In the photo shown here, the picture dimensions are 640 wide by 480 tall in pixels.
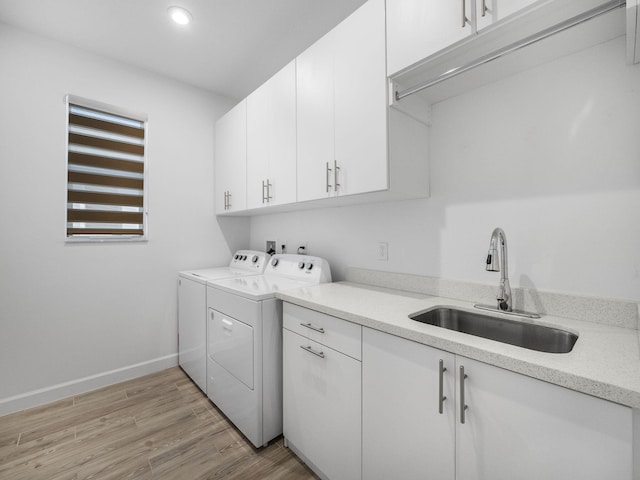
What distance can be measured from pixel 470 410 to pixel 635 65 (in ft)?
4.37

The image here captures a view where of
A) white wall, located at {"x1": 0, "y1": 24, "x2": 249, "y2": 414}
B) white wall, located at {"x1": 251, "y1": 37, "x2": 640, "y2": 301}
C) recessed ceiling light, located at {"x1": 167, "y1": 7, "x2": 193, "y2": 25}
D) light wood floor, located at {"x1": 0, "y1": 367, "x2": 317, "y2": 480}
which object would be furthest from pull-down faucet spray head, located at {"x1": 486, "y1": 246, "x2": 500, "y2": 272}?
white wall, located at {"x1": 0, "y1": 24, "x2": 249, "y2": 414}

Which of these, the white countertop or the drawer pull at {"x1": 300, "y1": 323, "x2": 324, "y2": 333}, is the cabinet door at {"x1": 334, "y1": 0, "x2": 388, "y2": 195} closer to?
the white countertop

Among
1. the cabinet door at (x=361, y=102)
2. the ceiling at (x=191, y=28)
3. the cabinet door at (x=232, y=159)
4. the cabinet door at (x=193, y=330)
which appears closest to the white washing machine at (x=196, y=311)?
the cabinet door at (x=193, y=330)

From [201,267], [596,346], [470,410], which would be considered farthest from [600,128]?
[201,267]

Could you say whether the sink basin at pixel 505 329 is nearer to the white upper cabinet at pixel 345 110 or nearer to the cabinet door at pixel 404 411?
the cabinet door at pixel 404 411

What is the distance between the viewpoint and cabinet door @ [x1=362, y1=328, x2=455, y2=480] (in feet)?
3.10

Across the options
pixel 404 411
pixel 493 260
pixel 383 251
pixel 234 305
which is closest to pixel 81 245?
pixel 234 305

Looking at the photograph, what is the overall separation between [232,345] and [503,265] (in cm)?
154

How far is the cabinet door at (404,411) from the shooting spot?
94cm

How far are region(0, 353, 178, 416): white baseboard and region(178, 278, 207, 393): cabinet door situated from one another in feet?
0.60

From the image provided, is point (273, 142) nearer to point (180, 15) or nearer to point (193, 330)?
point (180, 15)

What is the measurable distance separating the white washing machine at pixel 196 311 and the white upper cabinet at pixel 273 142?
1.93 ft

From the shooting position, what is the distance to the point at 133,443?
1700 mm

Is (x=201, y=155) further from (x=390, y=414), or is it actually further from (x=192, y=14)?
(x=390, y=414)
